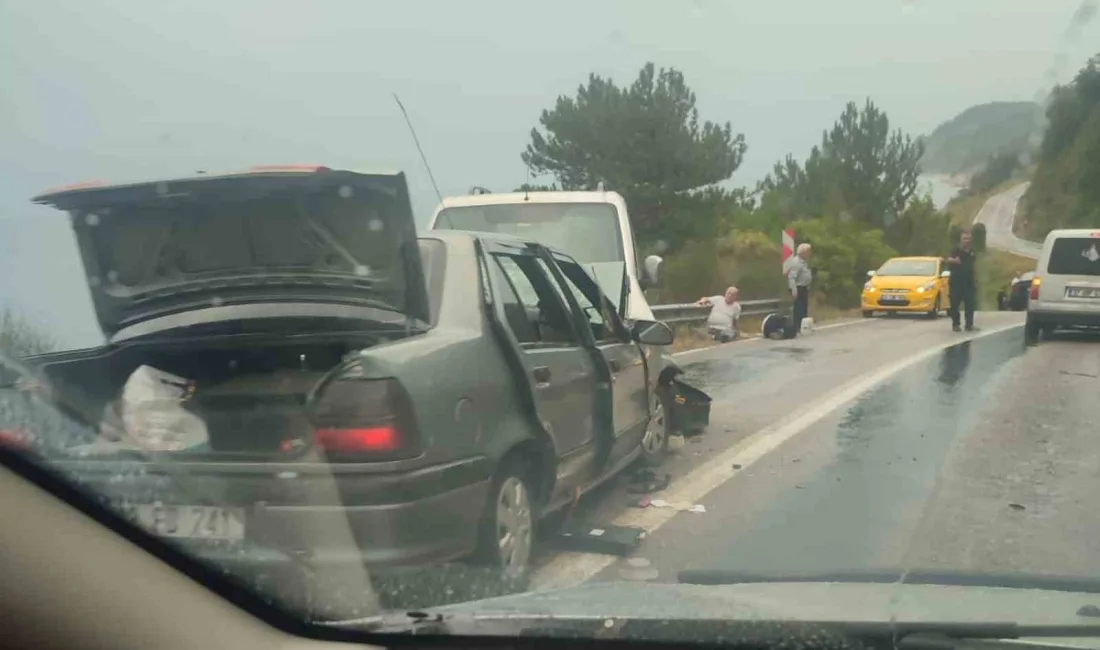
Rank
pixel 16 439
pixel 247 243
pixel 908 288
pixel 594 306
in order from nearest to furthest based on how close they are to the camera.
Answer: pixel 16 439 → pixel 247 243 → pixel 594 306 → pixel 908 288

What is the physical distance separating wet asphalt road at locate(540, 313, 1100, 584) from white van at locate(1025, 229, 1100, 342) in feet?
17.3

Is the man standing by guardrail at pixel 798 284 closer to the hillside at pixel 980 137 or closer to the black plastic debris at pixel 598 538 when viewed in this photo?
the hillside at pixel 980 137

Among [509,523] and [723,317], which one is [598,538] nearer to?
[509,523]

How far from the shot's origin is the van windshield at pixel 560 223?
34.1ft

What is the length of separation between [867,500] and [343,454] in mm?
3627

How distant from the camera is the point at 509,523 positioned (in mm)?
4398

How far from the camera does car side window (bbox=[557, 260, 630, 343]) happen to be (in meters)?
6.08

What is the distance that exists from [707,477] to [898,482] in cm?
113

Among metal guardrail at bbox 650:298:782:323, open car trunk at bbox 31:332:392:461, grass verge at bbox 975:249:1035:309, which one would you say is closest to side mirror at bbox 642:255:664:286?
metal guardrail at bbox 650:298:782:323

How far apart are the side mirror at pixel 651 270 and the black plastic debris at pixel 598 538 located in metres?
5.57

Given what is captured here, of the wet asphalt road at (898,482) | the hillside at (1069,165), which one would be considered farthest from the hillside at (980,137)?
the wet asphalt road at (898,482)

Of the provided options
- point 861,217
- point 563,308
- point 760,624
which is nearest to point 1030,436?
point 563,308

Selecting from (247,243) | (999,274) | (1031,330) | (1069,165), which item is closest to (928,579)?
(247,243)

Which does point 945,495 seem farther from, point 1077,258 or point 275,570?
point 1077,258
